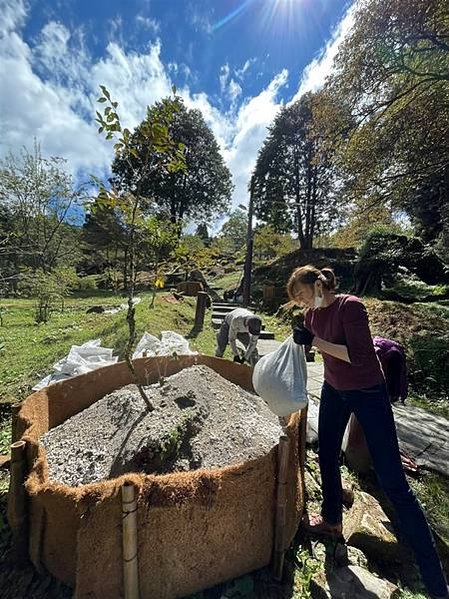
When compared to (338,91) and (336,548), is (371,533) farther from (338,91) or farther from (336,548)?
(338,91)

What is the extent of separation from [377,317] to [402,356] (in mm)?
4335

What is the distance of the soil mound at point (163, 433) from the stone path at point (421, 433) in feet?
2.82

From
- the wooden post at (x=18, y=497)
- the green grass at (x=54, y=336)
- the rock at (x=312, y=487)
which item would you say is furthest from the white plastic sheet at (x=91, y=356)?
the wooden post at (x=18, y=497)

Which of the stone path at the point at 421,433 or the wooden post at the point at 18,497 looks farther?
the stone path at the point at 421,433

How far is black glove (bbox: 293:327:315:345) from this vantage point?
1566mm

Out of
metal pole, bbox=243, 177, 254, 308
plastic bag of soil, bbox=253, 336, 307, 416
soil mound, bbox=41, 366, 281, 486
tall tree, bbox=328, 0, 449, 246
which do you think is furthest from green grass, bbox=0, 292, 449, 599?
tall tree, bbox=328, 0, 449, 246

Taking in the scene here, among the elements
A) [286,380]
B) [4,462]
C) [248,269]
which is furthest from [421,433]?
[248,269]

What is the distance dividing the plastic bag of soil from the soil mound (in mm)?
381

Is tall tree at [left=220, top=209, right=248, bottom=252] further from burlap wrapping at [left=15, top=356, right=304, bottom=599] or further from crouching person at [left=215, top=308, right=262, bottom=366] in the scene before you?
burlap wrapping at [left=15, top=356, right=304, bottom=599]

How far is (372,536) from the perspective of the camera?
162 cm

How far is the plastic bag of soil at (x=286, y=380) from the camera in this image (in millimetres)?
1582

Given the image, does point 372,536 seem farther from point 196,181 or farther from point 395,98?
point 196,181

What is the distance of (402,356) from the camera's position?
71.9 inches

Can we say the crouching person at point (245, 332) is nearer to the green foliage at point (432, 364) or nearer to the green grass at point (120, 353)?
the green grass at point (120, 353)
